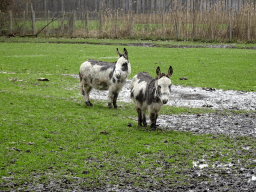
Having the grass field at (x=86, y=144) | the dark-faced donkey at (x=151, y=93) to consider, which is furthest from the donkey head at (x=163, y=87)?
the grass field at (x=86, y=144)

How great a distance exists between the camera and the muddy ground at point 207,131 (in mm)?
4984

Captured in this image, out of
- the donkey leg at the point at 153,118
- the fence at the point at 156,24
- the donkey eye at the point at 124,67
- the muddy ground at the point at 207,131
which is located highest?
the fence at the point at 156,24

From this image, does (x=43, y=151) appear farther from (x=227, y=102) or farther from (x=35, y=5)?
(x=35, y=5)

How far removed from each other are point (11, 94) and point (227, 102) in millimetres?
6504

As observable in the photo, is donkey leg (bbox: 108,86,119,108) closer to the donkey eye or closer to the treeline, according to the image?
the donkey eye

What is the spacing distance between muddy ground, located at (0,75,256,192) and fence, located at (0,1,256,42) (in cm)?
1393

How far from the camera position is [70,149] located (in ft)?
20.9

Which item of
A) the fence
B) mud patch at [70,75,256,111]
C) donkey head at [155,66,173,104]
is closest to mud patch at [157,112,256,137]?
mud patch at [70,75,256,111]

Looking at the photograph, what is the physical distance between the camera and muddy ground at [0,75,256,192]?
498 cm

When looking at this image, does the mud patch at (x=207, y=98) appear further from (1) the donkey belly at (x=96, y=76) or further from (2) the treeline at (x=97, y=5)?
(2) the treeline at (x=97, y=5)

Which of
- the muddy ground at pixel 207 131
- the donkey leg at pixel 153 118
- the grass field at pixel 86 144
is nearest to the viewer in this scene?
the muddy ground at pixel 207 131

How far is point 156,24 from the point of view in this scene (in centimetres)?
3356

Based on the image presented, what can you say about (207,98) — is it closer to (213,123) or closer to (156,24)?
(213,123)

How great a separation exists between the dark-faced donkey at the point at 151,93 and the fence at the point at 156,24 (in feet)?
53.4
